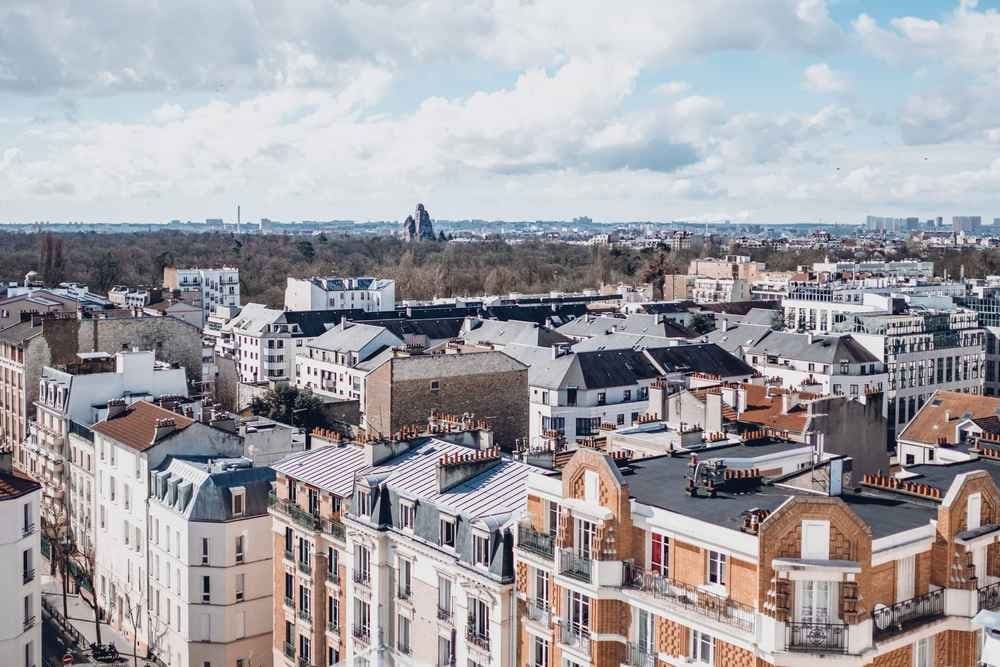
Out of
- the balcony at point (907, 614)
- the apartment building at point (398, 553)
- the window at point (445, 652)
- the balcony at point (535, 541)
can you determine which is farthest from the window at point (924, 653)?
the window at point (445, 652)

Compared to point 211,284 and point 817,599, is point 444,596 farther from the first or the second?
point 211,284

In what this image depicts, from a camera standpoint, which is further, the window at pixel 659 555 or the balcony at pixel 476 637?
the balcony at pixel 476 637

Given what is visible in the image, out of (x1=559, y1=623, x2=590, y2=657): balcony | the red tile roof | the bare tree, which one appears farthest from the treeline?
(x1=559, y1=623, x2=590, y2=657): balcony

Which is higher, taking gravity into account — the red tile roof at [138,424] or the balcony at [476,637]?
the red tile roof at [138,424]

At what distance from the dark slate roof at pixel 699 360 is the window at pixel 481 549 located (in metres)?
41.1

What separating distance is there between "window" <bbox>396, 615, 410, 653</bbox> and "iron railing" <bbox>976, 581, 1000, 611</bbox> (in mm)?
13806

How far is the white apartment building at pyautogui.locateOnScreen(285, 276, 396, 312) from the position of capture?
360 feet

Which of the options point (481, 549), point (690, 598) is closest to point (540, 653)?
point (481, 549)

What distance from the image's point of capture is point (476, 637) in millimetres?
25922

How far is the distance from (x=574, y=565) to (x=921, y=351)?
56734mm

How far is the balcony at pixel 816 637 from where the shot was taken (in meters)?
19.1

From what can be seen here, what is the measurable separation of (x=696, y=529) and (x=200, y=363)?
51.5m

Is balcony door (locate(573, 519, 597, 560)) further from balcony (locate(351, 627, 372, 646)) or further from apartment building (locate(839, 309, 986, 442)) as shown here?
apartment building (locate(839, 309, 986, 442))

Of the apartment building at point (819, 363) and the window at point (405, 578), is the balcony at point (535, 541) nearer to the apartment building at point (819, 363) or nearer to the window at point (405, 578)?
the window at point (405, 578)
